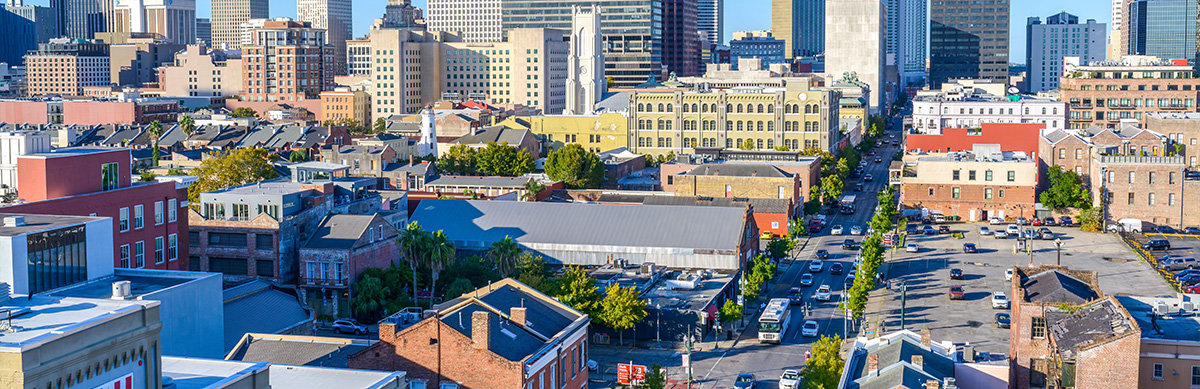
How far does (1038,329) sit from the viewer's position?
2149 inches

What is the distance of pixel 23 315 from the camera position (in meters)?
37.4

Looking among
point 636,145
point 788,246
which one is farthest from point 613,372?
point 636,145

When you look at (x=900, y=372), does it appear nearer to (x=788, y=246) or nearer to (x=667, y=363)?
(x=667, y=363)

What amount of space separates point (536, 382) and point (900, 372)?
14655mm

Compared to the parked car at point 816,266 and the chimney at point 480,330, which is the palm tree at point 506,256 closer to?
the parked car at point 816,266

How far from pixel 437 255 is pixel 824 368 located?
108 ft

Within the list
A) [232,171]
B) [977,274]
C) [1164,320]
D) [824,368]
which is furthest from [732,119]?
[1164,320]

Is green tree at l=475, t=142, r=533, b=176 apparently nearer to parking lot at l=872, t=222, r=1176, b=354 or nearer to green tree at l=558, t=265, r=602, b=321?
parking lot at l=872, t=222, r=1176, b=354

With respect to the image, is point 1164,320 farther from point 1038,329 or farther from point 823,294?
point 823,294

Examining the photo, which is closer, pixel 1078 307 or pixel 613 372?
pixel 1078 307

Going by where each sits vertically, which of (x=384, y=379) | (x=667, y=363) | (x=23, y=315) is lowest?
(x=667, y=363)

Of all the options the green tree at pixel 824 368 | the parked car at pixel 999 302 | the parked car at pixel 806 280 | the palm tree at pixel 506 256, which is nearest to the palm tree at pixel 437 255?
the palm tree at pixel 506 256

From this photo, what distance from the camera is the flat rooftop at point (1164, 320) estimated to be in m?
49.2

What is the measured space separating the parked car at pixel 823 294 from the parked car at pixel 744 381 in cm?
2305
